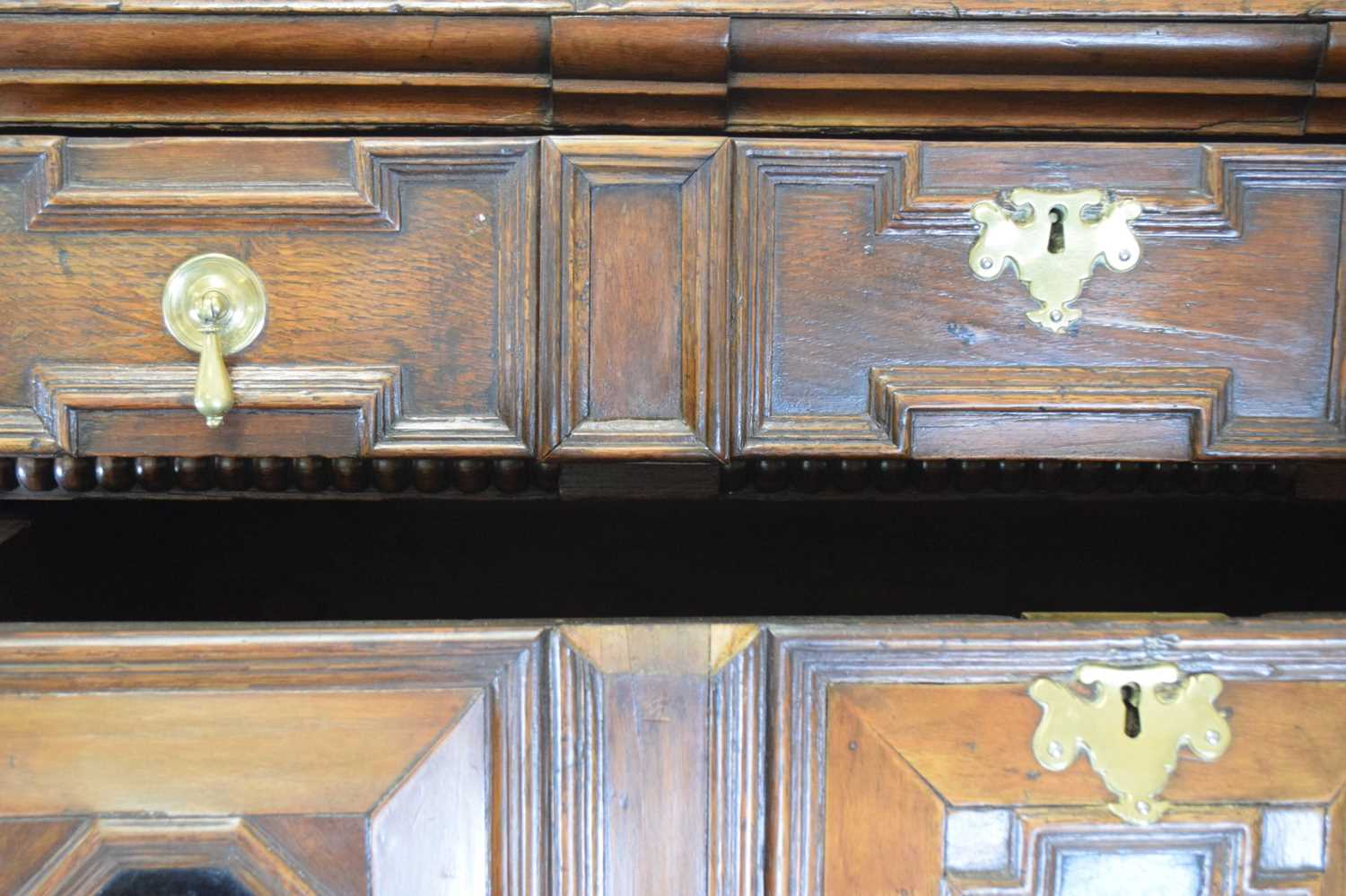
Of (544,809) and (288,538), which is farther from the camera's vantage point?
(288,538)

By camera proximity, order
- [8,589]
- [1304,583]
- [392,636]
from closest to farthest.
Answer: [392,636] < [8,589] < [1304,583]

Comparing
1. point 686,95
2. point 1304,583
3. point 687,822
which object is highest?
point 686,95

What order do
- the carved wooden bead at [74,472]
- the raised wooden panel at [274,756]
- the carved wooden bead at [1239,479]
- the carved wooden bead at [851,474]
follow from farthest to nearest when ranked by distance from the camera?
the carved wooden bead at [1239,479] → the carved wooden bead at [851,474] → the carved wooden bead at [74,472] → the raised wooden panel at [274,756]

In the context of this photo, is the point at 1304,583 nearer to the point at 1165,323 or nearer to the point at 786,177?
the point at 1165,323

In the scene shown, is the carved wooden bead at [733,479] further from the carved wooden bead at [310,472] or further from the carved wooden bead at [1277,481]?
the carved wooden bead at [1277,481]

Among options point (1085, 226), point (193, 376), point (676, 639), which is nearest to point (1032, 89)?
point (1085, 226)

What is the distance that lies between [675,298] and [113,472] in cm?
33

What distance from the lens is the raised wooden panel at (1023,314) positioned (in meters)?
0.46

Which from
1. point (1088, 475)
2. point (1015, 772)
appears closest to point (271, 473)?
point (1015, 772)

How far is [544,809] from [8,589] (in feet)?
1.18

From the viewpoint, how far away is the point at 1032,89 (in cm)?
46

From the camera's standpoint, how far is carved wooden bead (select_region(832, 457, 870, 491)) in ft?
2.15

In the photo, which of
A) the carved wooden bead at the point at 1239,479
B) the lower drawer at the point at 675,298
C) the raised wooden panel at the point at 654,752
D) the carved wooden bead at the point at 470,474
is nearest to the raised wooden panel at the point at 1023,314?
the lower drawer at the point at 675,298

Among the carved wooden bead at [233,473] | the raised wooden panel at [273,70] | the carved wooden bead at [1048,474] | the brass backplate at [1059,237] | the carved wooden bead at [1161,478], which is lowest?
the carved wooden bead at [233,473]
